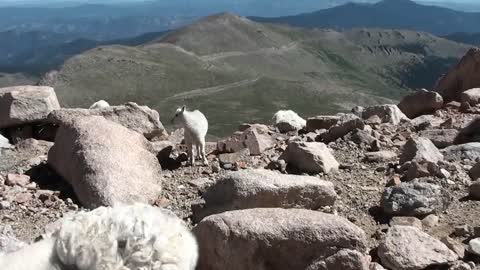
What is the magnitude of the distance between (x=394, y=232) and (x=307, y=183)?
4.86 ft

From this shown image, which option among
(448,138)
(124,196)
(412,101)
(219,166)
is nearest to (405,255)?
(124,196)

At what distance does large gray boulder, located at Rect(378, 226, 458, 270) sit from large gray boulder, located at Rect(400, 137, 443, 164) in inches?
130

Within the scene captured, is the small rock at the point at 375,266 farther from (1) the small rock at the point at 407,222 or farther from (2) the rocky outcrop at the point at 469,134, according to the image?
(2) the rocky outcrop at the point at 469,134

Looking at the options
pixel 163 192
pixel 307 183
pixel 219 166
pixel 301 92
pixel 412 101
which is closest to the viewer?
pixel 307 183

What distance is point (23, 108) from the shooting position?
552 inches

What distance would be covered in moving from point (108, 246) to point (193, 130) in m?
9.61

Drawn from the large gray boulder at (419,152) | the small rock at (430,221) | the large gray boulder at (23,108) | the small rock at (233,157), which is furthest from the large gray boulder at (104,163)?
the large gray boulder at (419,152)

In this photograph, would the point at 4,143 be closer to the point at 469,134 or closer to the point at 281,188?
the point at 281,188

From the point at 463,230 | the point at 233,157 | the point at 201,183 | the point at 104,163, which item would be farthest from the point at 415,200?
the point at 104,163

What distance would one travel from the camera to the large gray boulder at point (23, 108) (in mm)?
13922

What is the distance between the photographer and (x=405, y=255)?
21.9 ft

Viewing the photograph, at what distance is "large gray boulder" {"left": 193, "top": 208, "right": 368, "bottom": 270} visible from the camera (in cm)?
624

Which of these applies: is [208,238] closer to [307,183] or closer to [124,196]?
[307,183]

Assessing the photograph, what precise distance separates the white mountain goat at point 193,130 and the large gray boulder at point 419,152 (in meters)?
3.60
